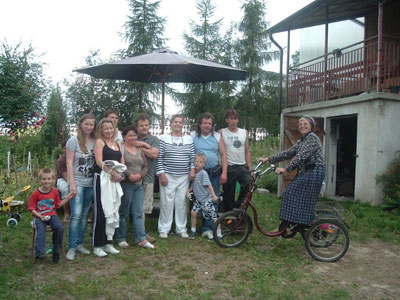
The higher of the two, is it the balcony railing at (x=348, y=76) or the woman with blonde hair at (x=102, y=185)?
the balcony railing at (x=348, y=76)

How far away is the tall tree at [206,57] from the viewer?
68.4 feet

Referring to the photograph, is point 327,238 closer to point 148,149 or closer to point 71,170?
point 148,149

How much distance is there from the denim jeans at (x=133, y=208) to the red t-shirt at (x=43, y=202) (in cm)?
89

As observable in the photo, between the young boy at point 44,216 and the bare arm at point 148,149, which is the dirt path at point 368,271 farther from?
the young boy at point 44,216

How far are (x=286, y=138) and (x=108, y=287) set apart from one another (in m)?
6.38

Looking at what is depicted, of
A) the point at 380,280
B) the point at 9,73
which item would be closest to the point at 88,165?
the point at 380,280

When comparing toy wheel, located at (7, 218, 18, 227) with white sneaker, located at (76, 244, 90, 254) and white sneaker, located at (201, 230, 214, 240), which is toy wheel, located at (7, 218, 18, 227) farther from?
white sneaker, located at (201, 230, 214, 240)

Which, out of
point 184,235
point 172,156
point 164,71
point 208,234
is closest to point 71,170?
point 172,156

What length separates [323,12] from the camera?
34.5ft

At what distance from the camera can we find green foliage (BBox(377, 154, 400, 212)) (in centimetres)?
728

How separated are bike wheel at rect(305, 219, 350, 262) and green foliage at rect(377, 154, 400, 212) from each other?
328 cm

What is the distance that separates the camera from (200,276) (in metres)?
3.91

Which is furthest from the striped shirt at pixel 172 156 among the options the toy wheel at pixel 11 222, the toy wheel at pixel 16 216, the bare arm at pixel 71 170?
the toy wheel at pixel 16 216

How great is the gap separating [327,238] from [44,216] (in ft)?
11.2
